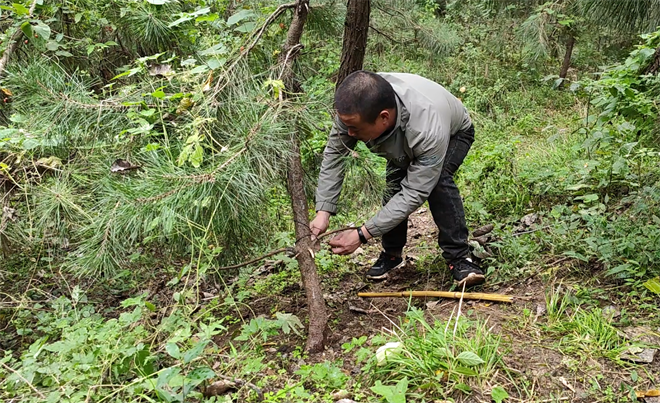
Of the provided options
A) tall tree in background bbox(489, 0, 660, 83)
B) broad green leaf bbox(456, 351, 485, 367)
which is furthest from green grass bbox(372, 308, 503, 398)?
tall tree in background bbox(489, 0, 660, 83)

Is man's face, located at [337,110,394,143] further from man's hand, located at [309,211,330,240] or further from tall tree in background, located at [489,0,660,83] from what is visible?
tall tree in background, located at [489,0,660,83]

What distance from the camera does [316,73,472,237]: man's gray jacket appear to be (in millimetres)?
2125

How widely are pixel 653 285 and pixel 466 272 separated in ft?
2.68

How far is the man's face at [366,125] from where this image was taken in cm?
196

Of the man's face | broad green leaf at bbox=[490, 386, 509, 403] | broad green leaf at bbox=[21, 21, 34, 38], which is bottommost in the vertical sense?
broad green leaf at bbox=[490, 386, 509, 403]

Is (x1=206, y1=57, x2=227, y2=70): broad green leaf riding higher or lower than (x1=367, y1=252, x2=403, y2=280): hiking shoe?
higher

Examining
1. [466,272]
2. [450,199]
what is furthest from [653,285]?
[450,199]

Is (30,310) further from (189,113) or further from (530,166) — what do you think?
(530,166)

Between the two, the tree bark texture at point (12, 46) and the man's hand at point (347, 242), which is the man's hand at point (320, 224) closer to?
the man's hand at point (347, 242)

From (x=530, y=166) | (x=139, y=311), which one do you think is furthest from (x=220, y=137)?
(x=530, y=166)

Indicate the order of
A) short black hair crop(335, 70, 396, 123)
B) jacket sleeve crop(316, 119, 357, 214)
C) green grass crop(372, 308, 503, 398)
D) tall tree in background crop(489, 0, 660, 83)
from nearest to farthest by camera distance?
green grass crop(372, 308, 503, 398) < short black hair crop(335, 70, 396, 123) < jacket sleeve crop(316, 119, 357, 214) < tall tree in background crop(489, 0, 660, 83)

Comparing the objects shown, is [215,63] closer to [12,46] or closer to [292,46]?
[292,46]

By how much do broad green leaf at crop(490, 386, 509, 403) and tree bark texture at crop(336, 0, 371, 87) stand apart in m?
1.72

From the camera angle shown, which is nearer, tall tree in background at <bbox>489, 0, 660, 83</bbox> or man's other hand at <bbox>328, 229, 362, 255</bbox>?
man's other hand at <bbox>328, 229, 362, 255</bbox>
